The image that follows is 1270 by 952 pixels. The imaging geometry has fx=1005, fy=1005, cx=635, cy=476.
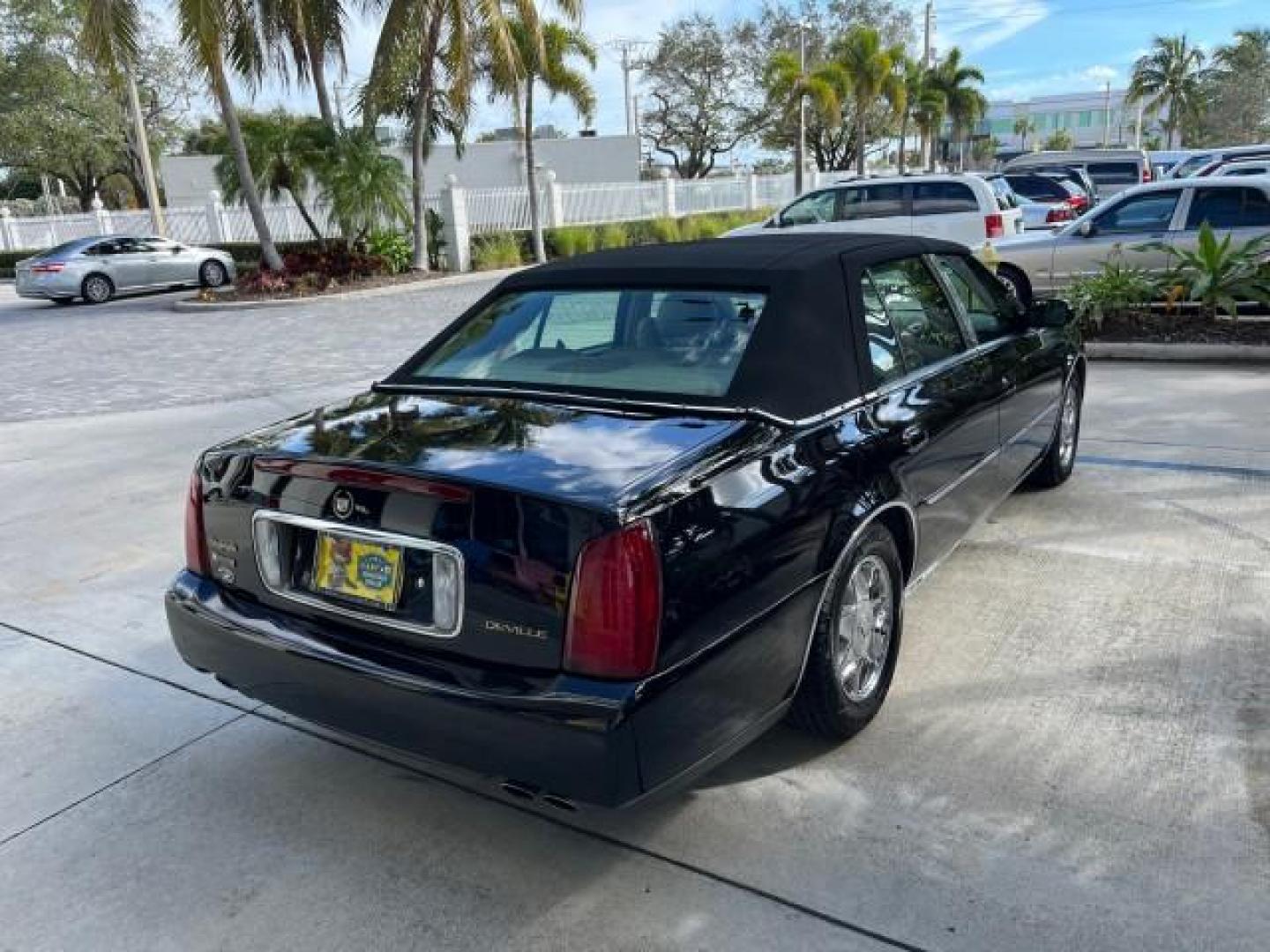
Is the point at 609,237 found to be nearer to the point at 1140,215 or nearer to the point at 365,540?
the point at 1140,215

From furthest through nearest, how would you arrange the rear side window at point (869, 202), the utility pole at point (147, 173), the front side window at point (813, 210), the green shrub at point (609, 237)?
the green shrub at point (609, 237)
the utility pole at point (147, 173)
the front side window at point (813, 210)
the rear side window at point (869, 202)

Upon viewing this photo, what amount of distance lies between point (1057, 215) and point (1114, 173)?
765cm

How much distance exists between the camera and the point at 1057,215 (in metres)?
18.4

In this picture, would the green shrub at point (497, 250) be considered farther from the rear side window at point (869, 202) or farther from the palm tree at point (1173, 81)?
the palm tree at point (1173, 81)

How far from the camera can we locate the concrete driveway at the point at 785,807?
2.49 meters

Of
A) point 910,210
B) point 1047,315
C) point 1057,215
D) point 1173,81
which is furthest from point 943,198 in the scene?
point 1173,81

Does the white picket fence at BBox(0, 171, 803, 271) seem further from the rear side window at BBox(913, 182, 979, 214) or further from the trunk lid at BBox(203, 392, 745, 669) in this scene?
the trunk lid at BBox(203, 392, 745, 669)

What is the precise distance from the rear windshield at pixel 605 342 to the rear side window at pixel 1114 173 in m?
24.3

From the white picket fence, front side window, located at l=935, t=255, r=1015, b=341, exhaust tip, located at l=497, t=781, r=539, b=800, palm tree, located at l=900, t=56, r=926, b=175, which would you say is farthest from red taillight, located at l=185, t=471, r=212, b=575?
palm tree, located at l=900, t=56, r=926, b=175

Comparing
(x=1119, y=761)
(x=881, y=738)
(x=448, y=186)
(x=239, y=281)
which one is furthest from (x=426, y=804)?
(x=448, y=186)

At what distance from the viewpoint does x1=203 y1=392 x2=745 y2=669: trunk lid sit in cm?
238

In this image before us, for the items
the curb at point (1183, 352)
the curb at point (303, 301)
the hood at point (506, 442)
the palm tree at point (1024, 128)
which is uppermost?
the palm tree at point (1024, 128)

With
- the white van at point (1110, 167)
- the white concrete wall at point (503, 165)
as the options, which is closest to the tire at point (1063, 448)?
the white van at point (1110, 167)

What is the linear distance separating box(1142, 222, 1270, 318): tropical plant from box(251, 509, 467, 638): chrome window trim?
353 inches
